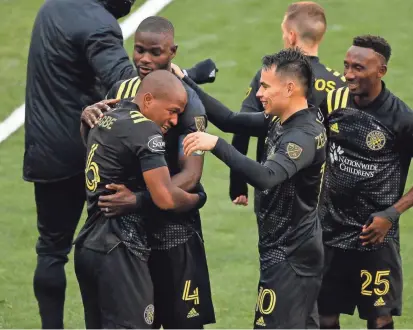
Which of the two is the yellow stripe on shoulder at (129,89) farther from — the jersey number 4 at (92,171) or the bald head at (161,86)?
the jersey number 4 at (92,171)

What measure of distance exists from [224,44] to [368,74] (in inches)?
288


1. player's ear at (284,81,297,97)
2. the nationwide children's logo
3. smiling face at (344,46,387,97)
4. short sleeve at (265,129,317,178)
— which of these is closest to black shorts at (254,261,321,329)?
short sleeve at (265,129,317,178)

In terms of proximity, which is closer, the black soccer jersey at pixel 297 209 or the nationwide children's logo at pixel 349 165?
the black soccer jersey at pixel 297 209

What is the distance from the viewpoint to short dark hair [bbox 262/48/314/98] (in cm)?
741

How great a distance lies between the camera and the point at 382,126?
325 inches

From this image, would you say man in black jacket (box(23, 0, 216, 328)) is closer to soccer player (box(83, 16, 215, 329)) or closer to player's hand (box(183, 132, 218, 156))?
soccer player (box(83, 16, 215, 329))

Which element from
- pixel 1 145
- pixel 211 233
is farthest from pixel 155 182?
pixel 1 145

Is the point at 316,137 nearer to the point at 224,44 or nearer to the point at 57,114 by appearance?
the point at 57,114

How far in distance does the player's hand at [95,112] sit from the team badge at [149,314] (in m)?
1.14

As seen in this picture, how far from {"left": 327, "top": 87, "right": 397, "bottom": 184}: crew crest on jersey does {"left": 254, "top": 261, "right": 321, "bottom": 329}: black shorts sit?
116cm

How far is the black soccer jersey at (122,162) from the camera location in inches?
281

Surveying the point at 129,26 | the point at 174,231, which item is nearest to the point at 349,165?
the point at 174,231

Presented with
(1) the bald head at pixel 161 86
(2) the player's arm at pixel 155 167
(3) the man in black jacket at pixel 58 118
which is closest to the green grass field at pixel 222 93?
(3) the man in black jacket at pixel 58 118

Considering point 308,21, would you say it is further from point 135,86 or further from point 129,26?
point 129,26
